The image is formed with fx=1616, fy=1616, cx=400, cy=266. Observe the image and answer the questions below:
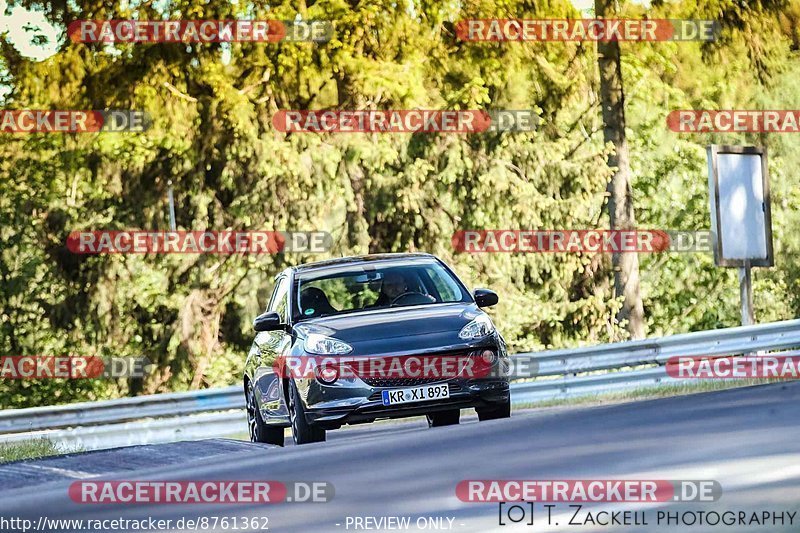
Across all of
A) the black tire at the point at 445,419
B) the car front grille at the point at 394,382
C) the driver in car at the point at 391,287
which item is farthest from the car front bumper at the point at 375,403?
the black tire at the point at 445,419

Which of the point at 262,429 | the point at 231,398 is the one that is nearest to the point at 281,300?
the point at 262,429

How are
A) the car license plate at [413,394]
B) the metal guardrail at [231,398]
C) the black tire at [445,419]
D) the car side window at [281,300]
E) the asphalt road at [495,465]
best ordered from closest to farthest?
the asphalt road at [495,465], the car license plate at [413,394], the car side window at [281,300], the black tire at [445,419], the metal guardrail at [231,398]

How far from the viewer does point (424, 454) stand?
37.6 feet

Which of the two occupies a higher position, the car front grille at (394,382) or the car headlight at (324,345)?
the car headlight at (324,345)

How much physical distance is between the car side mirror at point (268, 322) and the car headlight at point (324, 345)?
24.1 inches

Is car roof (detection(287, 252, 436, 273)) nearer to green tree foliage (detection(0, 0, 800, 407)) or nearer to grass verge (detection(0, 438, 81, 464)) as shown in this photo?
grass verge (detection(0, 438, 81, 464))

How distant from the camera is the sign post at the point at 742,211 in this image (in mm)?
18859

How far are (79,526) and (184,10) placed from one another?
25.9m

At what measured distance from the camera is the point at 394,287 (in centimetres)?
1466

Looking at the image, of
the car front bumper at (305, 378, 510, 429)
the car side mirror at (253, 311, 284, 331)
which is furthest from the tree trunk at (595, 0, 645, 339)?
the car front bumper at (305, 378, 510, 429)

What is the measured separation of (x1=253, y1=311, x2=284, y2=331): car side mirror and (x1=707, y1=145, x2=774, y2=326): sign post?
6.61 meters

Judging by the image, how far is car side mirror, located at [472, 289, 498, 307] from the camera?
1421 cm

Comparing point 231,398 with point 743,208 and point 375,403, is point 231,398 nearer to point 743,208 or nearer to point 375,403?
point 743,208

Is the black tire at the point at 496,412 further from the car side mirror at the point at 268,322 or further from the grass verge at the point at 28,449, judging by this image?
→ the grass verge at the point at 28,449
